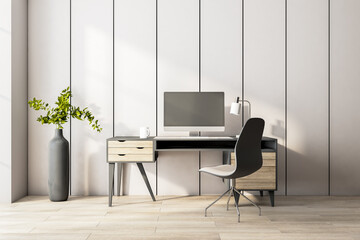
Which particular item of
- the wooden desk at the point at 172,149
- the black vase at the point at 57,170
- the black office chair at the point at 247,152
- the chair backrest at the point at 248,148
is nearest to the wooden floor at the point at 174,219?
the black vase at the point at 57,170

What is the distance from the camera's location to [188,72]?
4.61m

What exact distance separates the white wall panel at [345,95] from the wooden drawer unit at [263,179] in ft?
3.62

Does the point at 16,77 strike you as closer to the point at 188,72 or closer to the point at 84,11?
the point at 84,11

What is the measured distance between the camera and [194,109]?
14.4ft

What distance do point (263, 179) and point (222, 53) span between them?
1.66 meters

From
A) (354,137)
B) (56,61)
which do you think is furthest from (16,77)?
(354,137)

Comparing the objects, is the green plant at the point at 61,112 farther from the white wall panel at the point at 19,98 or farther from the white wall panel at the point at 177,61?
the white wall panel at the point at 177,61

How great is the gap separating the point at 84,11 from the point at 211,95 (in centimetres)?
191

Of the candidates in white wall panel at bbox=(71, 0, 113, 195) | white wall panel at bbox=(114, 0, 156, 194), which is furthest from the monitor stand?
white wall panel at bbox=(71, 0, 113, 195)

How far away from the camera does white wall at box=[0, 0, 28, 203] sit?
13.5 feet

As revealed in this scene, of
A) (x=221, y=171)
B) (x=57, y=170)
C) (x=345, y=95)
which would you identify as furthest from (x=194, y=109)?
(x=345, y=95)

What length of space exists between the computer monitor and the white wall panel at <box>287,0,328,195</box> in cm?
96

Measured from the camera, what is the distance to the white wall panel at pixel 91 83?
4.59 m
